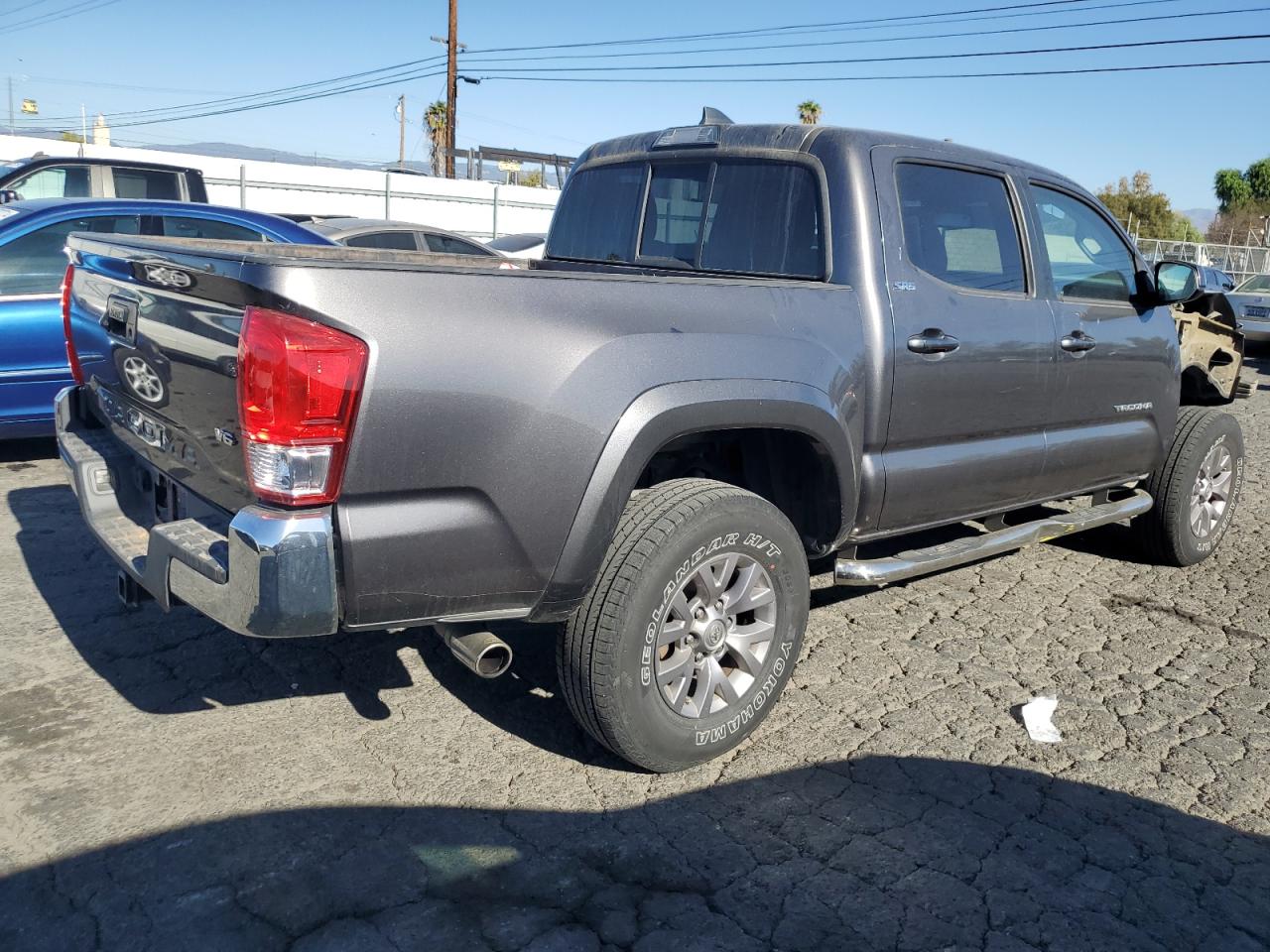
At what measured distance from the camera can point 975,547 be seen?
4301 millimetres

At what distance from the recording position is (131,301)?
317 centimetres

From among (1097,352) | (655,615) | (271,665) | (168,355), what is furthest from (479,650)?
A: (1097,352)

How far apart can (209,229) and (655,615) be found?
17.4 feet

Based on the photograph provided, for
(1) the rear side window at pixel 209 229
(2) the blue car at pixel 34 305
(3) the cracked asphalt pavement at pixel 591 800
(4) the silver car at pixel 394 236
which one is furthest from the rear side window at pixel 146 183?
(3) the cracked asphalt pavement at pixel 591 800

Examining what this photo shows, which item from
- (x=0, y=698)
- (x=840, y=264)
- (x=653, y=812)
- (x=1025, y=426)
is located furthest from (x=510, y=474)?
(x=1025, y=426)

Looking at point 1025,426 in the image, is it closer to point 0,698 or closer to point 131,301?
point 131,301

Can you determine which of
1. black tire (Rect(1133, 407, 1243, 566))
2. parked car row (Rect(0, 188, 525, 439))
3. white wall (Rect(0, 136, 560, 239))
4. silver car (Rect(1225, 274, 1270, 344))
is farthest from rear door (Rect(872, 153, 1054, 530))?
white wall (Rect(0, 136, 560, 239))

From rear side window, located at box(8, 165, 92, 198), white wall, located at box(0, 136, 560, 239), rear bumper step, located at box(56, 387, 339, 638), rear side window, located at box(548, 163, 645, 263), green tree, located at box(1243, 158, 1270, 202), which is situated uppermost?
green tree, located at box(1243, 158, 1270, 202)

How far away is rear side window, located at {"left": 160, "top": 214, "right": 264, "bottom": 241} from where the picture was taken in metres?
7.02

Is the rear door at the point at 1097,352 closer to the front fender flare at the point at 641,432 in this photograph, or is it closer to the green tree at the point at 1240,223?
the front fender flare at the point at 641,432

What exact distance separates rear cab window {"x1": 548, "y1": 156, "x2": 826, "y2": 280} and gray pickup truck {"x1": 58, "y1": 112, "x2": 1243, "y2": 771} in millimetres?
13

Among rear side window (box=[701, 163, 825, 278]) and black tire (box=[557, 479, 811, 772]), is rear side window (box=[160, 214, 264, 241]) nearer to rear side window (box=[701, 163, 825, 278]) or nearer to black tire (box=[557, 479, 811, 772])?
rear side window (box=[701, 163, 825, 278])

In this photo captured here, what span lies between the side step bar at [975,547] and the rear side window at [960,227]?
1.02m

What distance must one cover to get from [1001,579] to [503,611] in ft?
11.2
